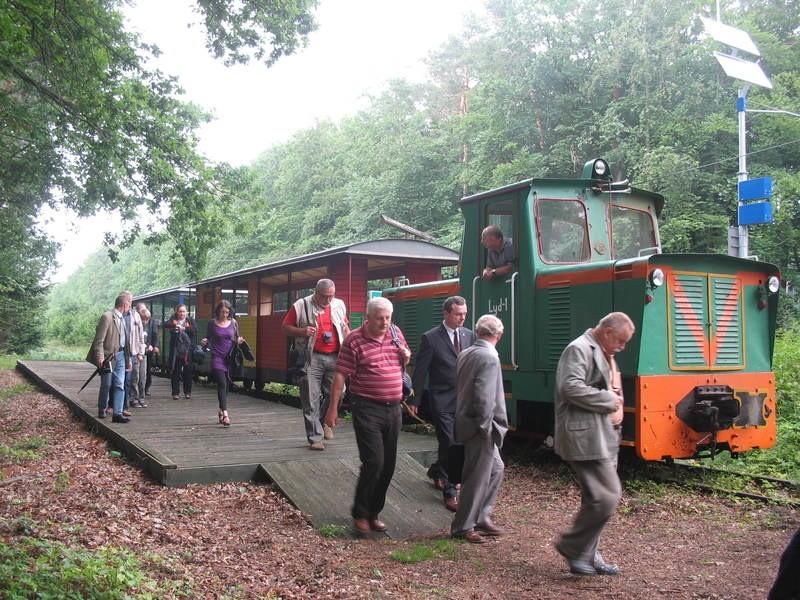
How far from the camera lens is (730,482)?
7281 mm

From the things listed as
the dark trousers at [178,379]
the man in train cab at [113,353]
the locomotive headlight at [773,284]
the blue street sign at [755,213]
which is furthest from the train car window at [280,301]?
the locomotive headlight at [773,284]

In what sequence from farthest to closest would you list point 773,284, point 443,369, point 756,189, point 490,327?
point 756,189 < point 773,284 < point 443,369 < point 490,327

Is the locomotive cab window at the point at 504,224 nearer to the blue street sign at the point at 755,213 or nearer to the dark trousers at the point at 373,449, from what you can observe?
the dark trousers at the point at 373,449

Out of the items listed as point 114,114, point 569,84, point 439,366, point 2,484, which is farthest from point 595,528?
point 569,84

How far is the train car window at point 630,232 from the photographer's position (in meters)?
8.15

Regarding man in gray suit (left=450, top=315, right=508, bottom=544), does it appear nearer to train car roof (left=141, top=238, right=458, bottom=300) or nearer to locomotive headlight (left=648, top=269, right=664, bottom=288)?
locomotive headlight (left=648, top=269, right=664, bottom=288)

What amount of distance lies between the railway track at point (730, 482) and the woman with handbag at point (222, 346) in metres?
5.30

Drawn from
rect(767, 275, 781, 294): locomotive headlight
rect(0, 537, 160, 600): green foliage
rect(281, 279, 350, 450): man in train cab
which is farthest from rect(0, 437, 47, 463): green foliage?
rect(767, 275, 781, 294): locomotive headlight

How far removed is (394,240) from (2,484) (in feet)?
25.9

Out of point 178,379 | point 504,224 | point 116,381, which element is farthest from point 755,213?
point 178,379

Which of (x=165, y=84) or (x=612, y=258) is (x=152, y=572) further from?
(x=165, y=84)

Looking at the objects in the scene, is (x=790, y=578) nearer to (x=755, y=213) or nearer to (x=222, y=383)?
(x=222, y=383)

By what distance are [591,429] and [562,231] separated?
3774 mm

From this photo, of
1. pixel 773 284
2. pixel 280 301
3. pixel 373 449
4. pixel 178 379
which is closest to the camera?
pixel 373 449
